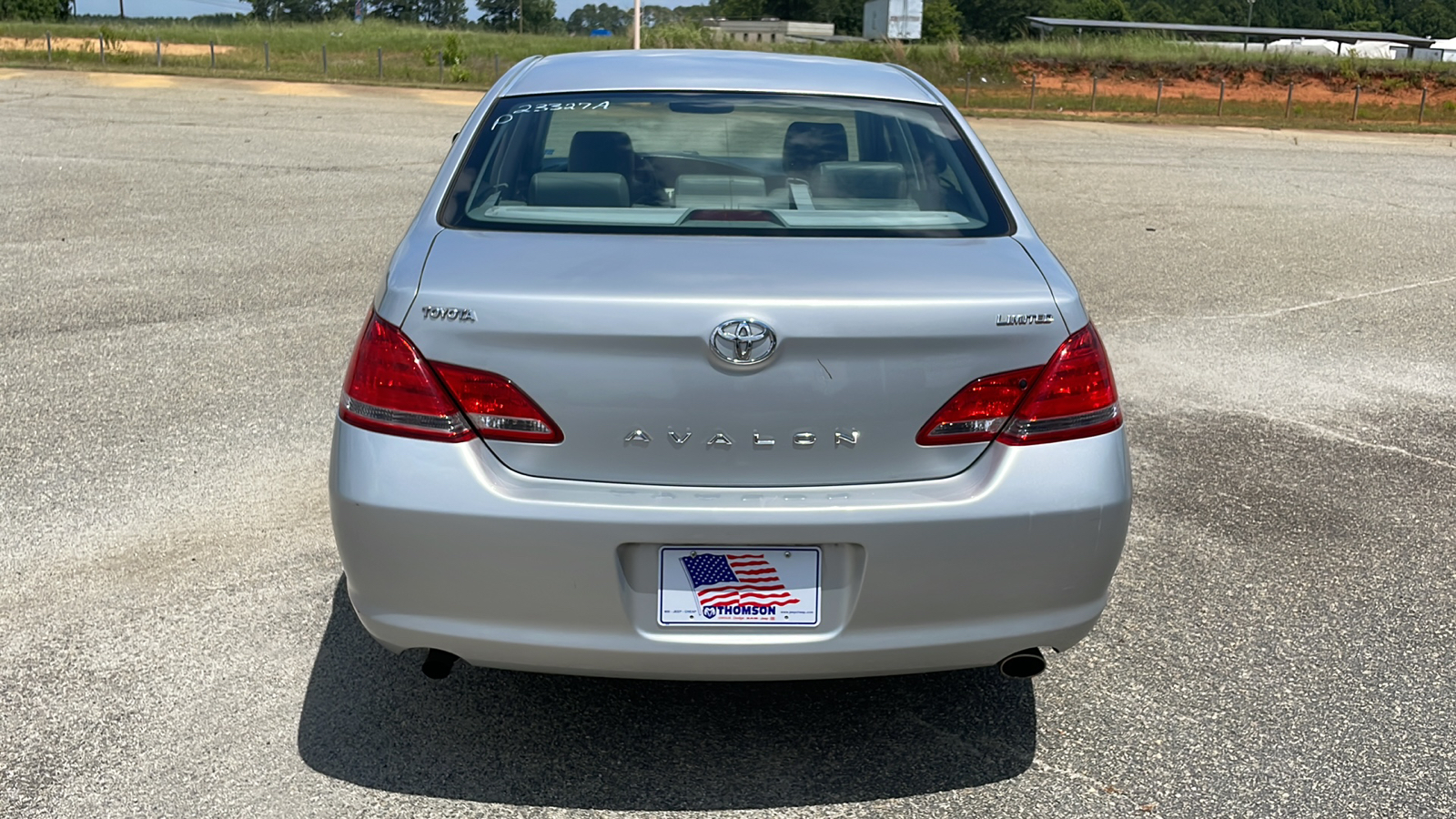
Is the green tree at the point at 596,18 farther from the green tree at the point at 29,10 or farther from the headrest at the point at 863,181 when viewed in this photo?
the headrest at the point at 863,181

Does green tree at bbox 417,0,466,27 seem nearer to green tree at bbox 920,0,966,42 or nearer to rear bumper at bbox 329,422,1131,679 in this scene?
green tree at bbox 920,0,966,42

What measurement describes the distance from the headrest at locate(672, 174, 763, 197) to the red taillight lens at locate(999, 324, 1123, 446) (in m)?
1.09

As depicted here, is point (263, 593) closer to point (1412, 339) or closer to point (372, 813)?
point (372, 813)

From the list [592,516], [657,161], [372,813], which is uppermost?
[657,161]

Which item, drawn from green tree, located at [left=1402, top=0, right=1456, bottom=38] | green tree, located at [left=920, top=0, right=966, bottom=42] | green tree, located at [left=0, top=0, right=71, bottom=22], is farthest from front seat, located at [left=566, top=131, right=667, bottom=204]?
green tree, located at [left=1402, top=0, right=1456, bottom=38]

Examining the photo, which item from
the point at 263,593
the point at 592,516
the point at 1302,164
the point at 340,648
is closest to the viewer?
the point at 592,516

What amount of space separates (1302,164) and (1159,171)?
3.15m

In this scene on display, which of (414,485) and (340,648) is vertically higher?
(414,485)

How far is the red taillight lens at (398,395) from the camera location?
248cm

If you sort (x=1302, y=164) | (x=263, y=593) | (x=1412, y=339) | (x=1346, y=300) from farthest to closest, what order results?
(x=1302, y=164), (x=1346, y=300), (x=1412, y=339), (x=263, y=593)

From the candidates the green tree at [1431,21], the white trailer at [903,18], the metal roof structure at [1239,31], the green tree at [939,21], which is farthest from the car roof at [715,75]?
the green tree at [1431,21]

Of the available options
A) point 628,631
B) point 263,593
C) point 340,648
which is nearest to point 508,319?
point 628,631

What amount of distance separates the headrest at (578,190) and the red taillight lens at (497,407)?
82 centimetres

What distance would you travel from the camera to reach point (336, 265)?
339 inches
